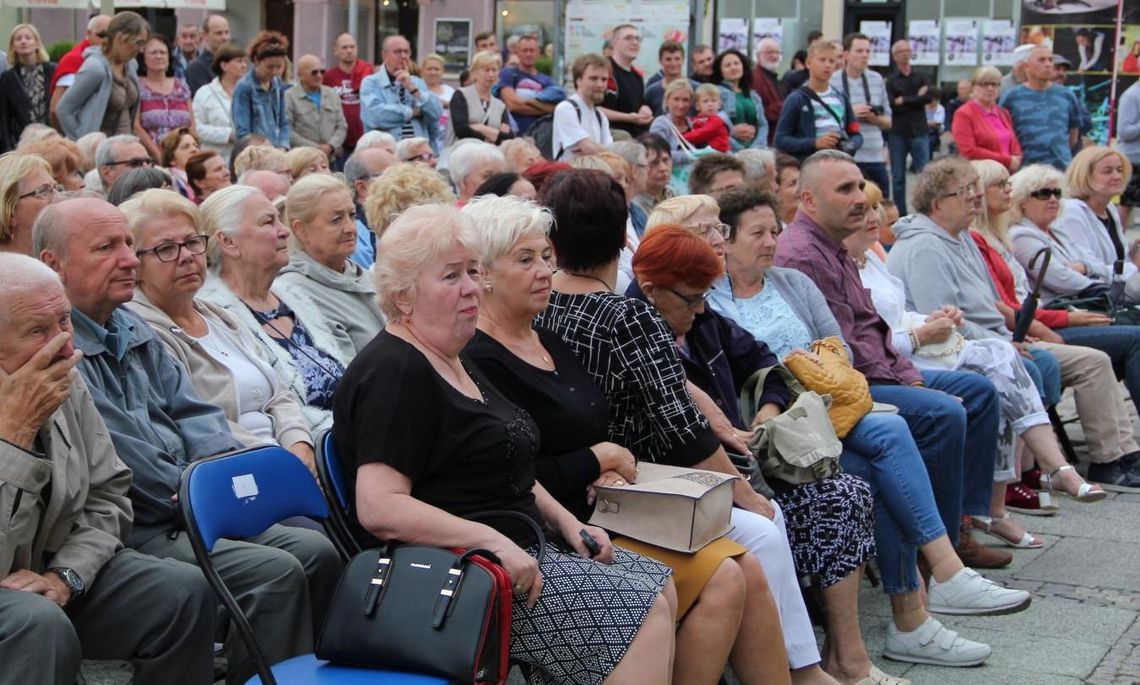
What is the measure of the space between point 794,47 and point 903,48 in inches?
265

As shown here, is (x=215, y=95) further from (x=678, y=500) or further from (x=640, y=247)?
(x=678, y=500)

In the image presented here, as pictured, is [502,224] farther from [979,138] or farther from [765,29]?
[765,29]

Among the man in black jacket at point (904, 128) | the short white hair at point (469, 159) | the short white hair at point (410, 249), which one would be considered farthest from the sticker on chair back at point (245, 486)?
the man in black jacket at point (904, 128)

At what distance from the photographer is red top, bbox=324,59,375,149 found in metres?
12.2

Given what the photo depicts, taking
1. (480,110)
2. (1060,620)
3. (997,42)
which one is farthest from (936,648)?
(997,42)

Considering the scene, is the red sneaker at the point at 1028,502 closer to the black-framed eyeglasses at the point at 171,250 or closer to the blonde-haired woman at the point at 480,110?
the black-framed eyeglasses at the point at 171,250

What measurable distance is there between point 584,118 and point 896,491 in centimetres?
578

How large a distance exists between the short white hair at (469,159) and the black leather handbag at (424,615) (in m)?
4.28

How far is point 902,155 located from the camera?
15250mm

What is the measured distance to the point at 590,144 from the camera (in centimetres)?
980

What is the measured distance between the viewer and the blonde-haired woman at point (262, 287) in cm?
464

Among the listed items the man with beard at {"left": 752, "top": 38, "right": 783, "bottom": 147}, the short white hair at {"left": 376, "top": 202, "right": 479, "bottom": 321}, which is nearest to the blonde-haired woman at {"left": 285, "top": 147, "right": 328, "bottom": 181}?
the short white hair at {"left": 376, "top": 202, "right": 479, "bottom": 321}

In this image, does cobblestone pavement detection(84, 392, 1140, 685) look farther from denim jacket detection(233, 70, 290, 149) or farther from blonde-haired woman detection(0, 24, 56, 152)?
blonde-haired woman detection(0, 24, 56, 152)

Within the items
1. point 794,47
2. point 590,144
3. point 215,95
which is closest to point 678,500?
point 590,144
